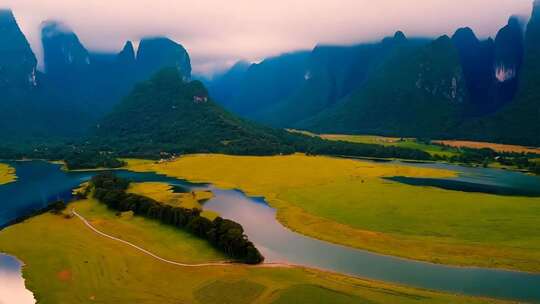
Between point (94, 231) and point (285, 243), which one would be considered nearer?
point (285, 243)

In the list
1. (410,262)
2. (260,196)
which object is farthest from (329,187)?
(410,262)

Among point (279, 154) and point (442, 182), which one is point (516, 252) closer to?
point (442, 182)

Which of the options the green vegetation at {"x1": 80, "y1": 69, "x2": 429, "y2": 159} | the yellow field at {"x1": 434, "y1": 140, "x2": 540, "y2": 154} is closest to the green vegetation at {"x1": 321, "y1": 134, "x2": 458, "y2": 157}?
the yellow field at {"x1": 434, "y1": 140, "x2": 540, "y2": 154}

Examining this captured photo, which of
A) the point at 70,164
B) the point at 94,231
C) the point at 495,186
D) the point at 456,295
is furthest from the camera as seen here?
the point at 70,164

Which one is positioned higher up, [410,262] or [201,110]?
[201,110]

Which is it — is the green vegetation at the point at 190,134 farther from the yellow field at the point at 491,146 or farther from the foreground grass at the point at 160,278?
the foreground grass at the point at 160,278

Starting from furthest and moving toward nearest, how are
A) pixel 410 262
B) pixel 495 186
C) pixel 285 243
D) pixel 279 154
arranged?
pixel 279 154 < pixel 495 186 < pixel 285 243 < pixel 410 262

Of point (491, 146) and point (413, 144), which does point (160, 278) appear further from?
point (491, 146)

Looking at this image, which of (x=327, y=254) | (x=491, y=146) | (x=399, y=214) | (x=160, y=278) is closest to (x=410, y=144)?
(x=491, y=146)
